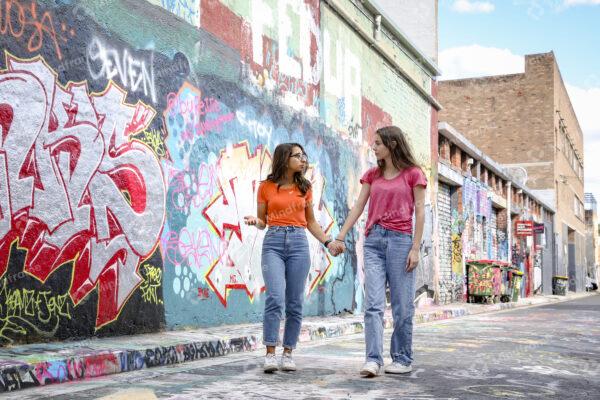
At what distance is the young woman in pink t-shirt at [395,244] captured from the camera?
511 centimetres

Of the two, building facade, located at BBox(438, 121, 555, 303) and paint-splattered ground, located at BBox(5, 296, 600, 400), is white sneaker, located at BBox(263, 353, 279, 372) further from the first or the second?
building facade, located at BBox(438, 121, 555, 303)

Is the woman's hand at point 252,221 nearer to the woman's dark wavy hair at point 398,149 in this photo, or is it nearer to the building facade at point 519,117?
the woman's dark wavy hair at point 398,149

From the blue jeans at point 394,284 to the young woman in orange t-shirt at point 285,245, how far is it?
335mm

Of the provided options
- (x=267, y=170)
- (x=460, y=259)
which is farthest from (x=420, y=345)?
(x=460, y=259)

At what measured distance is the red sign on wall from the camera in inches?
1187

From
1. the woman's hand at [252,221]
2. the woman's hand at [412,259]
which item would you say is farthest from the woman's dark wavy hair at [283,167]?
the woman's hand at [412,259]

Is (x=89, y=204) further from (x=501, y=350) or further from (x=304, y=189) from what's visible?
(x=501, y=350)

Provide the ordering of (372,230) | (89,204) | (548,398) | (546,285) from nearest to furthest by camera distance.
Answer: (548,398), (372,230), (89,204), (546,285)

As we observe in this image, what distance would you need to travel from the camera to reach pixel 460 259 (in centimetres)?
2069

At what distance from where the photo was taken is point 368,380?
15.7 ft

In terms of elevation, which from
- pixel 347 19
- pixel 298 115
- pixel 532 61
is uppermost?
pixel 532 61

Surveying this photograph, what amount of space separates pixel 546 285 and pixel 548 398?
126ft

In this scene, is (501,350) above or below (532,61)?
below

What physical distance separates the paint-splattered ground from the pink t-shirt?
1114 millimetres
